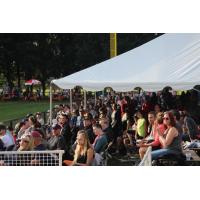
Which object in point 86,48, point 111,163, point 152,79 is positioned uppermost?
point 86,48

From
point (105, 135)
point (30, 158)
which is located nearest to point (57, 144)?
point (105, 135)

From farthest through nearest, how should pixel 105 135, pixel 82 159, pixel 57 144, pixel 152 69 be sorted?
pixel 152 69 < pixel 105 135 < pixel 57 144 < pixel 82 159

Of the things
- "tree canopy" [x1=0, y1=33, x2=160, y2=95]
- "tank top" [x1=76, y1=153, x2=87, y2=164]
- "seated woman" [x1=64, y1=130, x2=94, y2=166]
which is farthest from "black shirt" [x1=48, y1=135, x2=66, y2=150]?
"tree canopy" [x1=0, y1=33, x2=160, y2=95]

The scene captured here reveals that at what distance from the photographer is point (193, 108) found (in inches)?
680

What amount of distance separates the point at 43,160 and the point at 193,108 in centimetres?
1057

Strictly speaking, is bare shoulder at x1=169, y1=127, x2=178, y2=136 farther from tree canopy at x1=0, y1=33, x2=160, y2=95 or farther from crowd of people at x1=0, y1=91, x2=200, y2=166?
tree canopy at x1=0, y1=33, x2=160, y2=95

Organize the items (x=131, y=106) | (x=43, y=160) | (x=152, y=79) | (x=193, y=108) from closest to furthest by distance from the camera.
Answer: (x=43, y=160), (x=152, y=79), (x=131, y=106), (x=193, y=108)

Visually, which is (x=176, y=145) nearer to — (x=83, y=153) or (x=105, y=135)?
(x=83, y=153)

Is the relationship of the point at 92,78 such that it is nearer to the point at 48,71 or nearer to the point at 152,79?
the point at 152,79

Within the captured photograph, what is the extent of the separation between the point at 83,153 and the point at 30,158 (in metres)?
0.89

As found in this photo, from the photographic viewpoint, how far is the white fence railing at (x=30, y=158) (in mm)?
7516

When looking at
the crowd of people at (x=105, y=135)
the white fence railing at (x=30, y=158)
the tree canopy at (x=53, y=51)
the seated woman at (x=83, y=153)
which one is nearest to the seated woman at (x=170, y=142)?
the crowd of people at (x=105, y=135)

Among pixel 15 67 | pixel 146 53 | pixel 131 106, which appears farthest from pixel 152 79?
pixel 15 67

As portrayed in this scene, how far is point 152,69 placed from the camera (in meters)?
10.8
